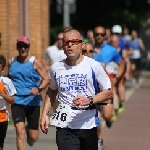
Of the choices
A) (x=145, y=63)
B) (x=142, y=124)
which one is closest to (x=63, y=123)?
(x=142, y=124)

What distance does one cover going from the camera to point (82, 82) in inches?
318

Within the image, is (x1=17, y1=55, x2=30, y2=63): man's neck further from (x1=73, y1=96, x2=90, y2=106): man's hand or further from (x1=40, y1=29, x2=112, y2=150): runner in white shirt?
(x1=73, y1=96, x2=90, y2=106): man's hand

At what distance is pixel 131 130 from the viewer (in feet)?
50.0

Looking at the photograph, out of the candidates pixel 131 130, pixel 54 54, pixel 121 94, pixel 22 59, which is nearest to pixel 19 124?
pixel 22 59

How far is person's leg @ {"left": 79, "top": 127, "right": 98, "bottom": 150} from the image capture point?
8.12 meters

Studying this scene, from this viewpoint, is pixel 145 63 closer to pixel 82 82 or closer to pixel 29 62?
pixel 29 62

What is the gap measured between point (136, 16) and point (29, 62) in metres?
26.3

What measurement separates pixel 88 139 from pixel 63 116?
34cm

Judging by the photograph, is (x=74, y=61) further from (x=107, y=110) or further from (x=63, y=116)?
(x=107, y=110)

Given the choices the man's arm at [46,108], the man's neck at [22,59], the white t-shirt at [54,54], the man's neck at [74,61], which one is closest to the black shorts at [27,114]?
the man's neck at [22,59]

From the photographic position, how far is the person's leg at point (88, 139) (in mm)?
8117

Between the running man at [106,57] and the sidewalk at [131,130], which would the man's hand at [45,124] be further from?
the running man at [106,57]

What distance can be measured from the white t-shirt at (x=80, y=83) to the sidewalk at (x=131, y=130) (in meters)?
4.44

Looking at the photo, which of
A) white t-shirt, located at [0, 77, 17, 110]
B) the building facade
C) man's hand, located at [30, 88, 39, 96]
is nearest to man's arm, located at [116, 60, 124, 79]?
the building facade
